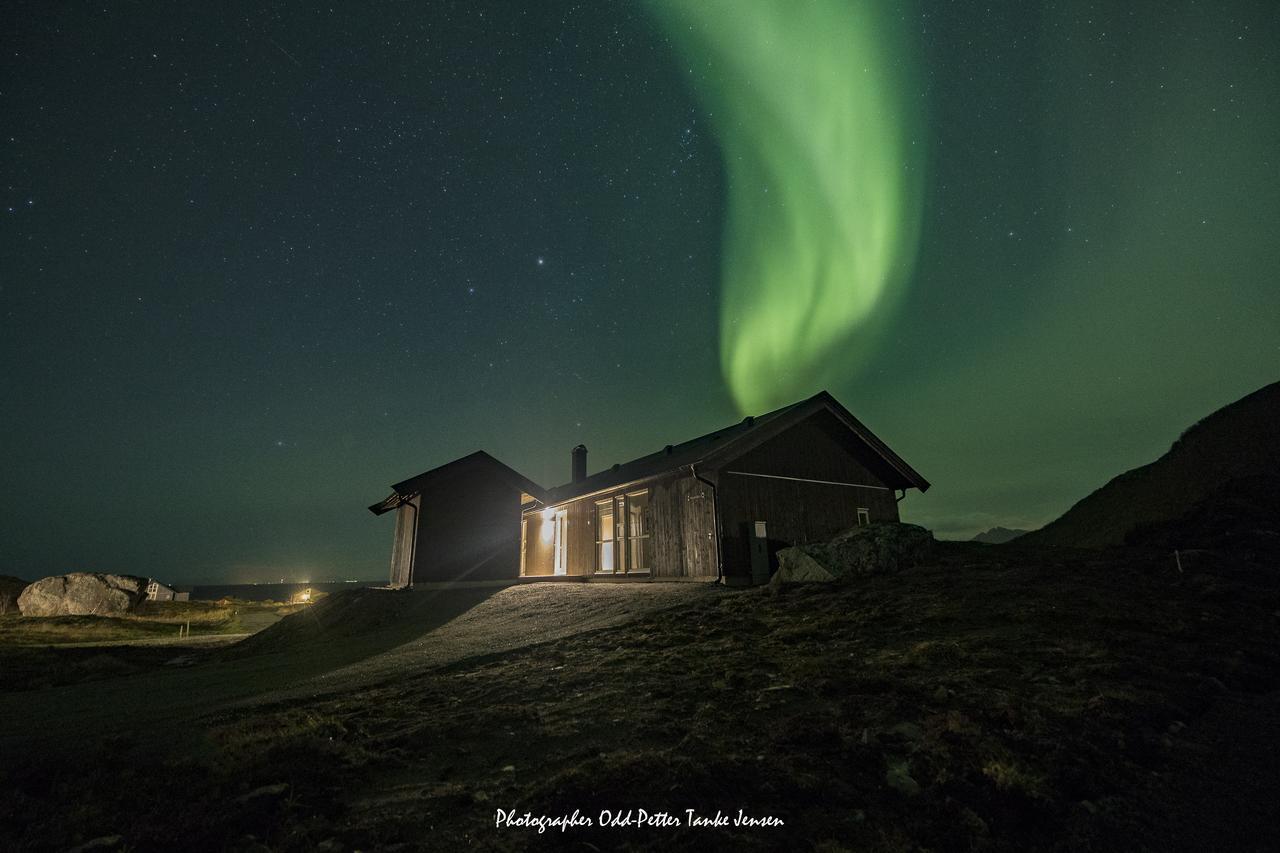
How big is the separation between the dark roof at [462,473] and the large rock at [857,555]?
15305mm

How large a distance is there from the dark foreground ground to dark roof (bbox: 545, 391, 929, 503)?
962 cm

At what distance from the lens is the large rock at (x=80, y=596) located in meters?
32.1

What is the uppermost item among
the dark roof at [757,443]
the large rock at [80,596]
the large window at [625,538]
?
the dark roof at [757,443]

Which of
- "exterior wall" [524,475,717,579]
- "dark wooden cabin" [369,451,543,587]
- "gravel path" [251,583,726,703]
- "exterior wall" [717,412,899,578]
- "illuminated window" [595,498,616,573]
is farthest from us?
"dark wooden cabin" [369,451,543,587]

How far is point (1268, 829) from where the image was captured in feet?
12.5

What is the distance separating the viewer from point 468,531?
1030 inches

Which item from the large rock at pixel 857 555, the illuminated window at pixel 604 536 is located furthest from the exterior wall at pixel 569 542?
the large rock at pixel 857 555

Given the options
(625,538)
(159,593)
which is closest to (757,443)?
(625,538)

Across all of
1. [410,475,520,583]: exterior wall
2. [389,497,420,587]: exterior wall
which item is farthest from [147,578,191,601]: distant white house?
[410,475,520,583]: exterior wall

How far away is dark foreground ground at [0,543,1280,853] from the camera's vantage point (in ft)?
12.6

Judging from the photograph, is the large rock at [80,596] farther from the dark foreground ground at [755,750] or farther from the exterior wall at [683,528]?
the exterior wall at [683,528]

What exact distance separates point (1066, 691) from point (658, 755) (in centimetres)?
470

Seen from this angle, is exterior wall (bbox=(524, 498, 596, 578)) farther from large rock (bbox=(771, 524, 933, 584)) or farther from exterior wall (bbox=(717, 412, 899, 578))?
large rock (bbox=(771, 524, 933, 584))

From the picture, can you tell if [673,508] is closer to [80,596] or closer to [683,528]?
[683,528]
